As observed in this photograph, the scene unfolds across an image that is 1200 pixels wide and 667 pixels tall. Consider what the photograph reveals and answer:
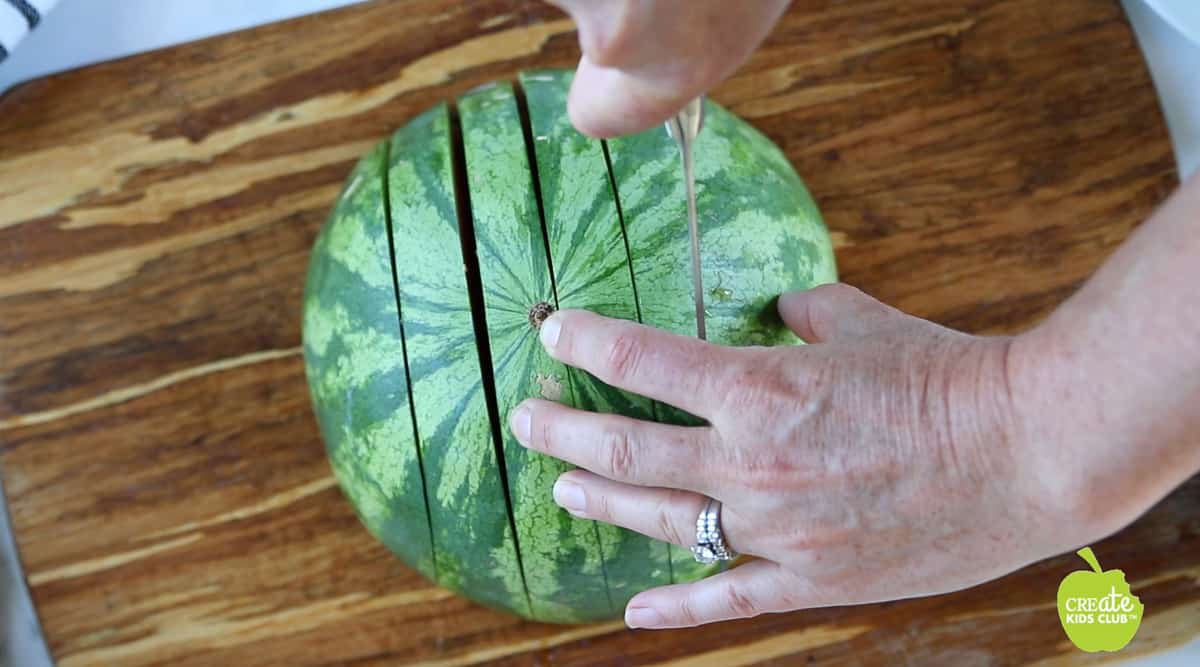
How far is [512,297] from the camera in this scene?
1.35m

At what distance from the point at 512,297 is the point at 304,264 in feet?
2.39

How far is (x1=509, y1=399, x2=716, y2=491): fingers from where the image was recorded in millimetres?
1219

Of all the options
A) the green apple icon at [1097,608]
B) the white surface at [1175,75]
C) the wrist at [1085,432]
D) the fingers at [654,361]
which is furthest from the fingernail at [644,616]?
the white surface at [1175,75]

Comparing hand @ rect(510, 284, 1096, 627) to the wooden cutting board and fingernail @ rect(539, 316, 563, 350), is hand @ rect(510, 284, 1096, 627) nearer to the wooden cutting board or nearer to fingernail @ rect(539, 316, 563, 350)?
fingernail @ rect(539, 316, 563, 350)

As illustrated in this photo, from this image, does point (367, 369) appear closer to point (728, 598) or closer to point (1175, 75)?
point (728, 598)

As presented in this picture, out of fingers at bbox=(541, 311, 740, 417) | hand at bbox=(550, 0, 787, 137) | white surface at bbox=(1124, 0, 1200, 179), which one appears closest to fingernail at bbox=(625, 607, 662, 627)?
fingers at bbox=(541, 311, 740, 417)

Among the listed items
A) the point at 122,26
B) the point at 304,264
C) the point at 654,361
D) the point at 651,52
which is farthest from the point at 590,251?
the point at 122,26

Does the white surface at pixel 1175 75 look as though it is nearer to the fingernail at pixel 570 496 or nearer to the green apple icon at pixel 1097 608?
the green apple icon at pixel 1097 608

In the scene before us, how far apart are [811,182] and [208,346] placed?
121 centimetres

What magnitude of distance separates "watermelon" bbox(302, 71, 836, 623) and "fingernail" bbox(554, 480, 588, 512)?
0.04 metres

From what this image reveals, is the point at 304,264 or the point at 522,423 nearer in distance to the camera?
the point at 522,423

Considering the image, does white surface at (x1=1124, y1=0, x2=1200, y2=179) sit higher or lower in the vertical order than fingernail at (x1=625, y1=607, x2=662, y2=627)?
higher

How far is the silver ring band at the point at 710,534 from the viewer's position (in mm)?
1260

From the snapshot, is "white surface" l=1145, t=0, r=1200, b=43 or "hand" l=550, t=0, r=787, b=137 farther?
"white surface" l=1145, t=0, r=1200, b=43
